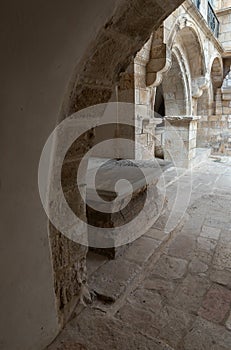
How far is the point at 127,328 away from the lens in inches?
55.4

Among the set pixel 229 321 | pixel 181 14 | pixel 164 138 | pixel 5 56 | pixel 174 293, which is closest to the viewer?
pixel 5 56

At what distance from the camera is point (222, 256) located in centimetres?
214

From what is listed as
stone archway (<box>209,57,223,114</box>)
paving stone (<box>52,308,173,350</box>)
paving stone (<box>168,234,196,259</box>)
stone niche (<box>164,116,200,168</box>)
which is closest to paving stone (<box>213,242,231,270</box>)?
paving stone (<box>168,234,196,259</box>)

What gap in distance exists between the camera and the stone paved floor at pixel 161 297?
133 centimetres

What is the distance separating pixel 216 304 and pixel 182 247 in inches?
27.8

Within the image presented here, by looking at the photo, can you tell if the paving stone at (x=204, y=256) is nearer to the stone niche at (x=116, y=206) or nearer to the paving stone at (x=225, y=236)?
the paving stone at (x=225, y=236)

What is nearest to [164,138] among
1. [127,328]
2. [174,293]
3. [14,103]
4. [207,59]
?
[207,59]

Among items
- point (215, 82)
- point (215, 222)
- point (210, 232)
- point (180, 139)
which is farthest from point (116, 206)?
point (215, 82)

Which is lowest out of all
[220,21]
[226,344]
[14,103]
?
[226,344]

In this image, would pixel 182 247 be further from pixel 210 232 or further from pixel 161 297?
pixel 161 297

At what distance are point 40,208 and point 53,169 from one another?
0.19 meters

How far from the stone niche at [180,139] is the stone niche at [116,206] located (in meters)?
2.92

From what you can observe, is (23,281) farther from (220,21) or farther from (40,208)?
(220,21)

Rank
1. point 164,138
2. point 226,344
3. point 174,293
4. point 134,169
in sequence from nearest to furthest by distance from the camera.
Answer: point 226,344, point 174,293, point 134,169, point 164,138
